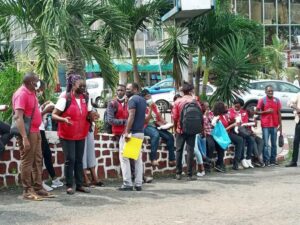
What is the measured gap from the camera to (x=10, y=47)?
42.7 feet

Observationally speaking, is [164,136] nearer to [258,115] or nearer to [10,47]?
[258,115]

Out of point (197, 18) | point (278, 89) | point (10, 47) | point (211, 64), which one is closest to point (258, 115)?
point (211, 64)

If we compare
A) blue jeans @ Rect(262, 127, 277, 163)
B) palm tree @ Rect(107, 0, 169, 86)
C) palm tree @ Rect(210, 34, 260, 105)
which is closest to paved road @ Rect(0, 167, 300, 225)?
blue jeans @ Rect(262, 127, 277, 163)

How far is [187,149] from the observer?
1089 centimetres

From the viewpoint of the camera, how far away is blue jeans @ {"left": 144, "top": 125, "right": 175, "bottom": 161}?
1104cm

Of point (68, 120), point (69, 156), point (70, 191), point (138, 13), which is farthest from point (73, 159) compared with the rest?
point (138, 13)

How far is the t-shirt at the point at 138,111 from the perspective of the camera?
9625mm

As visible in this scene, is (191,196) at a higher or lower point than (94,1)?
lower

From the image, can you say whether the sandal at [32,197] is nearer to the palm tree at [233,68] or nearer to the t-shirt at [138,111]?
the t-shirt at [138,111]

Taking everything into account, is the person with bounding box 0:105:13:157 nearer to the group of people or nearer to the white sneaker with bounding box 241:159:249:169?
the group of people

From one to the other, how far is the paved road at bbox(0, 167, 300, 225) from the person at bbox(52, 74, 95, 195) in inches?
18.2

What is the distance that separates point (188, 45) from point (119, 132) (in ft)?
16.6

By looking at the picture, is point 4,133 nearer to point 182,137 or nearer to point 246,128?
point 182,137

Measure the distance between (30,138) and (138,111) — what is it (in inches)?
74.1
